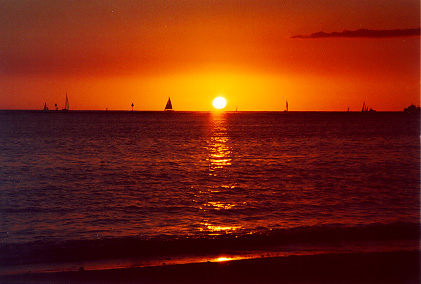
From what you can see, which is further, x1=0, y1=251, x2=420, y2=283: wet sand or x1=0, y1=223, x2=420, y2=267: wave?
x1=0, y1=223, x2=420, y2=267: wave

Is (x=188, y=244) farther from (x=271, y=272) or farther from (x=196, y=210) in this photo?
(x=196, y=210)

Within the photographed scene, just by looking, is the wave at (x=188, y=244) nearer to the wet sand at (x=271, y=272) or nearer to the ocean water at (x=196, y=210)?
the ocean water at (x=196, y=210)

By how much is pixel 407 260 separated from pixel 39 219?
11.4 m

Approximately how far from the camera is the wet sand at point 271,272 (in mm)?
8961

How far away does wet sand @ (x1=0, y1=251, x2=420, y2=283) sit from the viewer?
8.96 m

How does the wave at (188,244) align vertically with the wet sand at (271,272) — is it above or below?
below

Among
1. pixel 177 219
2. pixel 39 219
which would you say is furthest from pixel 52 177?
pixel 177 219

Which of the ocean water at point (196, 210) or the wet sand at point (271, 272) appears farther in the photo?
the ocean water at point (196, 210)

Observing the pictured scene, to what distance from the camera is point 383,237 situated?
12945 millimetres

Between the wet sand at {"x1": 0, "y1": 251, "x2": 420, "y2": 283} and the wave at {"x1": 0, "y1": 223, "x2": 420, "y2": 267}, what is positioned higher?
the wet sand at {"x1": 0, "y1": 251, "x2": 420, "y2": 283}

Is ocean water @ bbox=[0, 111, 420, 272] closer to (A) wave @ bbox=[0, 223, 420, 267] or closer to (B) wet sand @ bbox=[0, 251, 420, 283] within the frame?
(A) wave @ bbox=[0, 223, 420, 267]

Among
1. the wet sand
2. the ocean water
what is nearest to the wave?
the ocean water

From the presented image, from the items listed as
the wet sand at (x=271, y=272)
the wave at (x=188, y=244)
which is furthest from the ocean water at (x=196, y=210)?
the wet sand at (x=271, y=272)

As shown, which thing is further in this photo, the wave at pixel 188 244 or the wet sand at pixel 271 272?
the wave at pixel 188 244
